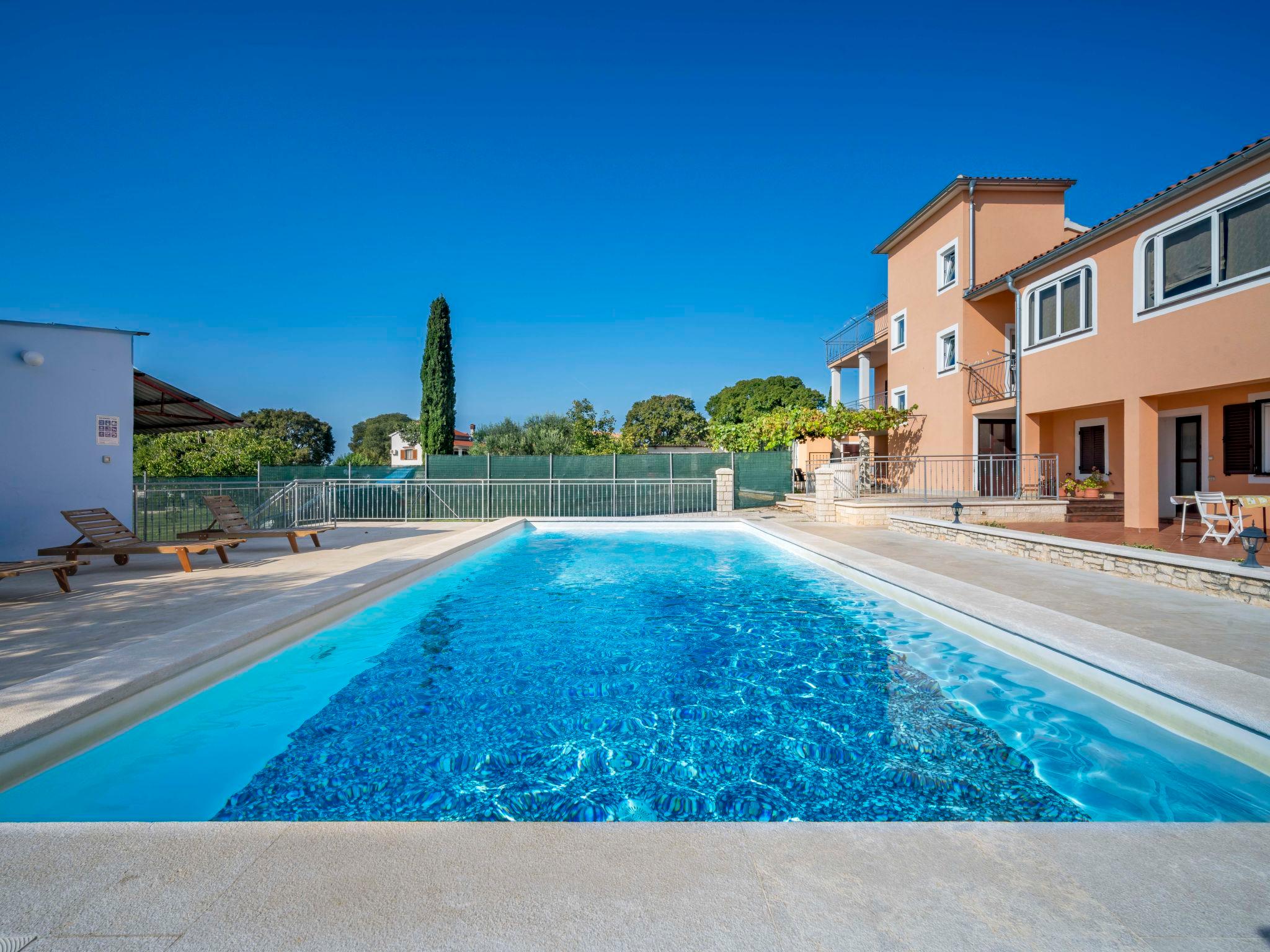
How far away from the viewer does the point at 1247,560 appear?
6113 mm

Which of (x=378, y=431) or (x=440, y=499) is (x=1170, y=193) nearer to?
(x=440, y=499)

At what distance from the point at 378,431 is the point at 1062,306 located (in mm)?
88305

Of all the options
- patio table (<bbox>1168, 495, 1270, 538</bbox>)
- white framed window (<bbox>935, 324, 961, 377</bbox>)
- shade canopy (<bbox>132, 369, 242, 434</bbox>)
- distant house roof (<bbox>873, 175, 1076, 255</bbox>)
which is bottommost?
patio table (<bbox>1168, 495, 1270, 538</bbox>)

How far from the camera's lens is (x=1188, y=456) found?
1188 centimetres

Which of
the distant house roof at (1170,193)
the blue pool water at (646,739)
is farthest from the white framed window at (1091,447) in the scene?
the blue pool water at (646,739)

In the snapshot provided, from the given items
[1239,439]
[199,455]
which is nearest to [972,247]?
[1239,439]

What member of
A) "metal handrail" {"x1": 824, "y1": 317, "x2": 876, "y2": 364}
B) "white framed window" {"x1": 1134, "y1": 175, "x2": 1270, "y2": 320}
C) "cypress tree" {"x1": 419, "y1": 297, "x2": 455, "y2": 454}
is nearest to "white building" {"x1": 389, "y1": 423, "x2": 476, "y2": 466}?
"cypress tree" {"x1": 419, "y1": 297, "x2": 455, "y2": 454}

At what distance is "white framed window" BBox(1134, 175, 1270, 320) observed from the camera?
8.56m

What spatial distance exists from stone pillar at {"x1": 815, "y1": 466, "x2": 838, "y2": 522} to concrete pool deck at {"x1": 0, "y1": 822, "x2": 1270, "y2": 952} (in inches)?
491

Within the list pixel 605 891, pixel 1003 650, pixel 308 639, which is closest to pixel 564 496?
pixel 308 639

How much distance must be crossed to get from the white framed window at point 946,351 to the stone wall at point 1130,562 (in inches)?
317

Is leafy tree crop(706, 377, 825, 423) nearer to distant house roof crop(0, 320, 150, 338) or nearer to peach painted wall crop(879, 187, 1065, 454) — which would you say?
peach painted wall crop(879, 187, 1065, 454)

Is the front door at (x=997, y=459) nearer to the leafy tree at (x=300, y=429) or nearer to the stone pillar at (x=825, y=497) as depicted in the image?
the stone pillar at (x=825, y=497)

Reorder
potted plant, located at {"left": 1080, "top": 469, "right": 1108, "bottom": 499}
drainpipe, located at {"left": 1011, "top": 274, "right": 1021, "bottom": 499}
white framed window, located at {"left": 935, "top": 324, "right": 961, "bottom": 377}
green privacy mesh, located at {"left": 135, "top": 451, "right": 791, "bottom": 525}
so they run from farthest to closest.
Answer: green privacy mesh, located at {"left": 135, "top": 451, "right": 791, "bottom": 525}, white framed window, located at {"left": 935, "top": 324, "right": 961, "bottom": 377}, drainpipe, located at {"left": 1011, "top": 274, "right": 1021, "bottom": 499}, potted plant, located at {"left": 1080, "top": 469, "right": 1108, "bottom": 499}
